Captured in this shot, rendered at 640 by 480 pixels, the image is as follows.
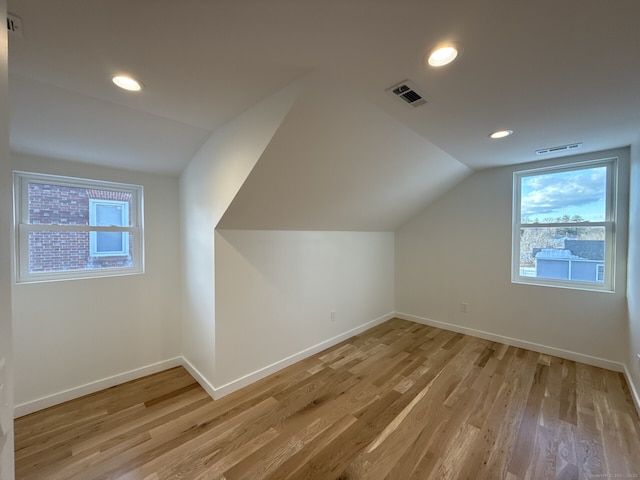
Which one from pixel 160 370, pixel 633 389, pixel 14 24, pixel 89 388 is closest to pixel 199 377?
pixel 160 370

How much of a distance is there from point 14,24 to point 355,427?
2892 millimetres

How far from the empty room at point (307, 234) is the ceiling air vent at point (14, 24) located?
0.01 m

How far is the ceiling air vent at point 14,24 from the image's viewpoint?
1.03 metres

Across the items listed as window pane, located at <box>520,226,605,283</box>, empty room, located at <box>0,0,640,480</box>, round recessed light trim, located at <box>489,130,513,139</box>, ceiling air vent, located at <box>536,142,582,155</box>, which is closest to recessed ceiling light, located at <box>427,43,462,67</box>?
empty room, located at <box>0,0,640,480</box>

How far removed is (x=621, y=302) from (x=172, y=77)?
14.2ft

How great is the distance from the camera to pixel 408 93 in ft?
5.19

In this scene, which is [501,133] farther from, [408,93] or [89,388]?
[89,388]

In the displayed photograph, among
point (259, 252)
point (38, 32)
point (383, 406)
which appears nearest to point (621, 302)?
point (383, 406)

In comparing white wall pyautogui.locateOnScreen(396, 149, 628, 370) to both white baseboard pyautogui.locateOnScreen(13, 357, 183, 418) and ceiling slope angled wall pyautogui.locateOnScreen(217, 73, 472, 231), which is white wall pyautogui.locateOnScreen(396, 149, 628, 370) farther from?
white baseboard pyautogui.locateOnScreen(13, 357, 183, 418)

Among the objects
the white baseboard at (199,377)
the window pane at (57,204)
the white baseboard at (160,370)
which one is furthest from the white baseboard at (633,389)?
the window pane at (57,204)

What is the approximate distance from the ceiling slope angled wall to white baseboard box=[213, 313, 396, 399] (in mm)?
1413

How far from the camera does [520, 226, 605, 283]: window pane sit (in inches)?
107

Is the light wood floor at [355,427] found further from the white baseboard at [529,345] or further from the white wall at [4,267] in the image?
the white wall at [4,267]

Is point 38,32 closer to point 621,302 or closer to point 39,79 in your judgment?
point 39,79
